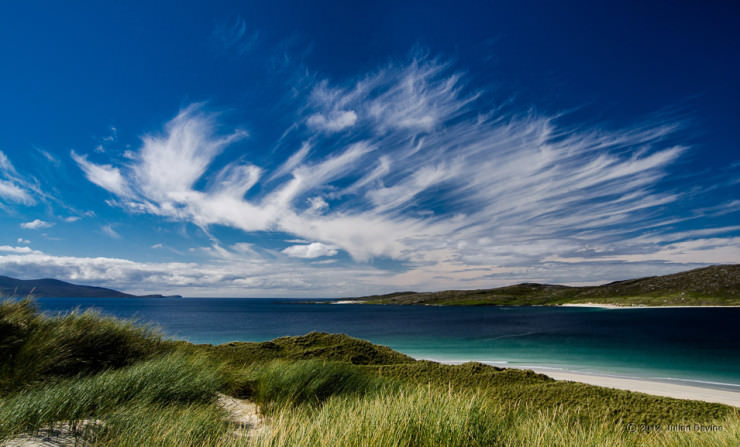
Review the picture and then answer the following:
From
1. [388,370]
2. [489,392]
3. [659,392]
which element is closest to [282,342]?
[388,370]

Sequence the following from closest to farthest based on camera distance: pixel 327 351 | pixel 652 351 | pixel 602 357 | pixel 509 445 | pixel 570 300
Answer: pixel 509 445, pixel 327 351, pixel 602 357, pixel 652 351, pixel 570 300

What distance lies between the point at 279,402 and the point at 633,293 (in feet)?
560

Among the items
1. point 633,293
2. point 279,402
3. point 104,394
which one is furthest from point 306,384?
point 633,293

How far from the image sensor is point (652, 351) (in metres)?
29.5

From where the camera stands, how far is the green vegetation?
3072mm

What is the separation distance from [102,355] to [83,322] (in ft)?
3.16

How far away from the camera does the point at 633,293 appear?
135 meters

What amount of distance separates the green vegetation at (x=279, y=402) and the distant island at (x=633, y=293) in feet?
460

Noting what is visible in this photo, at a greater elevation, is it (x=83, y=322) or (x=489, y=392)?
(x=83, y=322)

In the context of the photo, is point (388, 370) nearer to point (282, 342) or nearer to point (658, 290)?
point (282, 342)

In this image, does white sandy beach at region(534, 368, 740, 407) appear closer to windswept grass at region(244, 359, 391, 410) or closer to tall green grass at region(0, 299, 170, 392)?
windswept grass at region(244, 359, 391, 410)

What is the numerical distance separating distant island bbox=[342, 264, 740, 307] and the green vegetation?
140138 mm

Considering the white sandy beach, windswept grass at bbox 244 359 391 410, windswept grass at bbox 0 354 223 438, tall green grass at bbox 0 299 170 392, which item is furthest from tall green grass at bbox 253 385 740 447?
the white sandy beach

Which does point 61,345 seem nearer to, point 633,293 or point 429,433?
point 429,433
